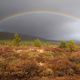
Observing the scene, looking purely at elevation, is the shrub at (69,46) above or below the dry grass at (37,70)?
above

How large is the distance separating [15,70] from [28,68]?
4.94ft

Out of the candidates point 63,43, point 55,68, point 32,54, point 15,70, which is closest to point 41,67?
point 55,68

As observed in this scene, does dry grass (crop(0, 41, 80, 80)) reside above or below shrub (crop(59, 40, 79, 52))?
below

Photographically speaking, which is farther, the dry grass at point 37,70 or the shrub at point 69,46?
the shrub at point 69,46

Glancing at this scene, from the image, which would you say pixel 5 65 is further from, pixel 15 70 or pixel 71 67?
pixel 71 67

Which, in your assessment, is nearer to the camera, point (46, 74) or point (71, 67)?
point (46, 74)

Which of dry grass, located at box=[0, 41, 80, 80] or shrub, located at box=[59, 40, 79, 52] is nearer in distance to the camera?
dry grass, located at box=[0, 41, 80, 80]

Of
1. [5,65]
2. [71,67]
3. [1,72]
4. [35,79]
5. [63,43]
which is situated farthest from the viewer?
[63,43]

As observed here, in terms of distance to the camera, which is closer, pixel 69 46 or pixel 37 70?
pixel 37 70

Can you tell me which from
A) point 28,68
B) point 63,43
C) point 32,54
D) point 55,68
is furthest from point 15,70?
point 63,43

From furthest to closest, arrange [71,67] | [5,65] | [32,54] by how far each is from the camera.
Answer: [32,54], [71,67], [5,65]

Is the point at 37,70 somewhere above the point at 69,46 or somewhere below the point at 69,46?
below

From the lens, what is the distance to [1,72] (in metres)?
26.3

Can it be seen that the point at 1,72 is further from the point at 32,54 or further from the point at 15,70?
the point at 32,54
